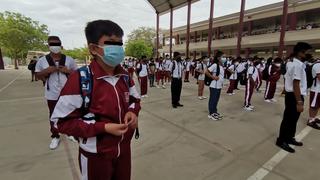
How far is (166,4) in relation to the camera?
80.2 ft

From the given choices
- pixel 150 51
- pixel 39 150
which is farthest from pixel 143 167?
pixel 150 51

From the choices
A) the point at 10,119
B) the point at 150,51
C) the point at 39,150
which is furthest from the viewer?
the point at 150,51

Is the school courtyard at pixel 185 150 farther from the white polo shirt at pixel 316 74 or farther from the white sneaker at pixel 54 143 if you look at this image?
the white polo shirt at pixel 316 74

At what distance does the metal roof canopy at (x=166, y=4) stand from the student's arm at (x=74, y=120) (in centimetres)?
2316

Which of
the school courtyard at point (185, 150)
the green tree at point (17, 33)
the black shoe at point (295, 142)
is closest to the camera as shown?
the school courtyard at point (185, 150)

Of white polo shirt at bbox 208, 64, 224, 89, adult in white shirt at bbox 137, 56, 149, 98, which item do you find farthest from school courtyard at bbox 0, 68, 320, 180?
adult in white shirt at bbox 137, 56, 149, 98

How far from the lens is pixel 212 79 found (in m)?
6.03

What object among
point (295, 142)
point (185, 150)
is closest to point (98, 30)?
point (185, 150)

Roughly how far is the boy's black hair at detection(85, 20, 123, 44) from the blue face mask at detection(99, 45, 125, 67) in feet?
0.30

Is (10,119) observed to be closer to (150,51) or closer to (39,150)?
(39,150)

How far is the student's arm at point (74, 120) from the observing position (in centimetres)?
151

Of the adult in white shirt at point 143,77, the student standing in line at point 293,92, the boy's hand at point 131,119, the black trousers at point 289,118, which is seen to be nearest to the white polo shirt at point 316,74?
the student standing in line at point 293,92

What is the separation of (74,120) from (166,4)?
24.8 metres

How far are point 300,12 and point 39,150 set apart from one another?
3142cm
